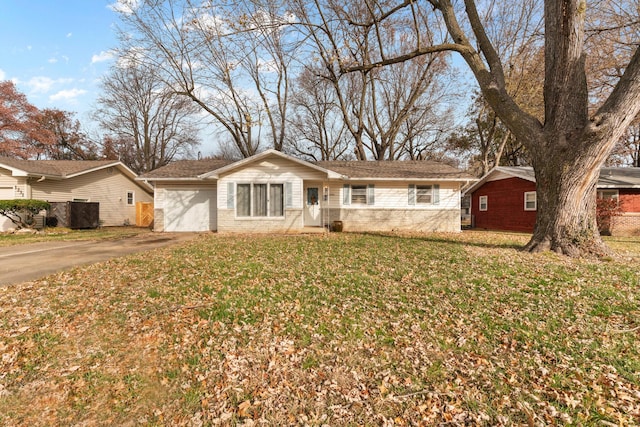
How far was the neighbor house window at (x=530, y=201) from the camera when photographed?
15.9m

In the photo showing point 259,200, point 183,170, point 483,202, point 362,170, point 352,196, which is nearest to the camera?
point 259,200

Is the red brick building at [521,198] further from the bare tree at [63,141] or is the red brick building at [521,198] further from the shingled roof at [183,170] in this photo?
the bare tree at [63,141]

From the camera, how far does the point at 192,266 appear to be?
656 centimetres

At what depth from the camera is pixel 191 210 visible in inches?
597

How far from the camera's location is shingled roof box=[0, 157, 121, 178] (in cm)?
1489

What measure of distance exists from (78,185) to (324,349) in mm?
21172

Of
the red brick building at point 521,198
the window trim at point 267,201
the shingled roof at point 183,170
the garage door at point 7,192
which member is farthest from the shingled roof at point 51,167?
the red brick building at point 521,198

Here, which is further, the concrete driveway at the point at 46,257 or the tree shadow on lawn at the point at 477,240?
the tree shadow on lawn at the point at 477,240

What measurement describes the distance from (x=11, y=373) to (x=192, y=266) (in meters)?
3.64

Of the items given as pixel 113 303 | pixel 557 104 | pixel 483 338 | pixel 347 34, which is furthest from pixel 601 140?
pixel 347 34

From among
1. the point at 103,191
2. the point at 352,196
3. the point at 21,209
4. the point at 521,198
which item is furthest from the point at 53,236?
the point at 521,198

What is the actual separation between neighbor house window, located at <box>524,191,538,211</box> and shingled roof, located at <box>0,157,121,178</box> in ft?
84.6

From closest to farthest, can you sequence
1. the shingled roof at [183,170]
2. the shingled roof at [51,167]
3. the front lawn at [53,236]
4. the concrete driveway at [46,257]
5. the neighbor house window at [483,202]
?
the concrete driveway at [46,257] < the front lawn at [53,236] < the shingled roof at [183,170] < the shingled roof at [51,167] < the neighbor house window at [483,202]

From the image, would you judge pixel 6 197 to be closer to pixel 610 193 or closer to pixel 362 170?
pixel 362 170
